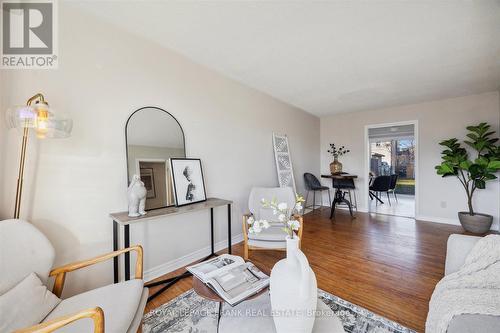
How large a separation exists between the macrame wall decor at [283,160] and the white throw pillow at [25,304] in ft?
10.5

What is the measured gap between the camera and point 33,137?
1.51 m

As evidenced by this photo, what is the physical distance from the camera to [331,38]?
2.08m

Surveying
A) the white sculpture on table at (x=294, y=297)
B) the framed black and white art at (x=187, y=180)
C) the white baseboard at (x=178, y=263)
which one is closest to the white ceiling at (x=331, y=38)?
the framed black and white art at (x=187, y=180)

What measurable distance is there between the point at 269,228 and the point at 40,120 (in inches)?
89.0

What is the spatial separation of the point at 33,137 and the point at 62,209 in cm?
57

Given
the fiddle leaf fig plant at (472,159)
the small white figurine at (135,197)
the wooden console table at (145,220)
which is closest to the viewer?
the wooden console table at (145,220)

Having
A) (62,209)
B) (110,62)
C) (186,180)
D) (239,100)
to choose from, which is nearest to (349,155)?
(239,100)

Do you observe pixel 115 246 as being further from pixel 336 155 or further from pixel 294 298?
pixel 336 155

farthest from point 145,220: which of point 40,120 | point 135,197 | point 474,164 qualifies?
point 474,164

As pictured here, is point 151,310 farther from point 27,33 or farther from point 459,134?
point 459,134

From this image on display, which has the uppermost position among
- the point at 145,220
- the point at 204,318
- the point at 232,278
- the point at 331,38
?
the point at 331,38

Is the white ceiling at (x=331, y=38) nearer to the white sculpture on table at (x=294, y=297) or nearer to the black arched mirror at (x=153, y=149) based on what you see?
the black arched mirror at (x=153, y=149)

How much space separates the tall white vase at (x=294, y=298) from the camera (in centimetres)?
91

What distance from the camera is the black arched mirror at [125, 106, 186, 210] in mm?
2010
